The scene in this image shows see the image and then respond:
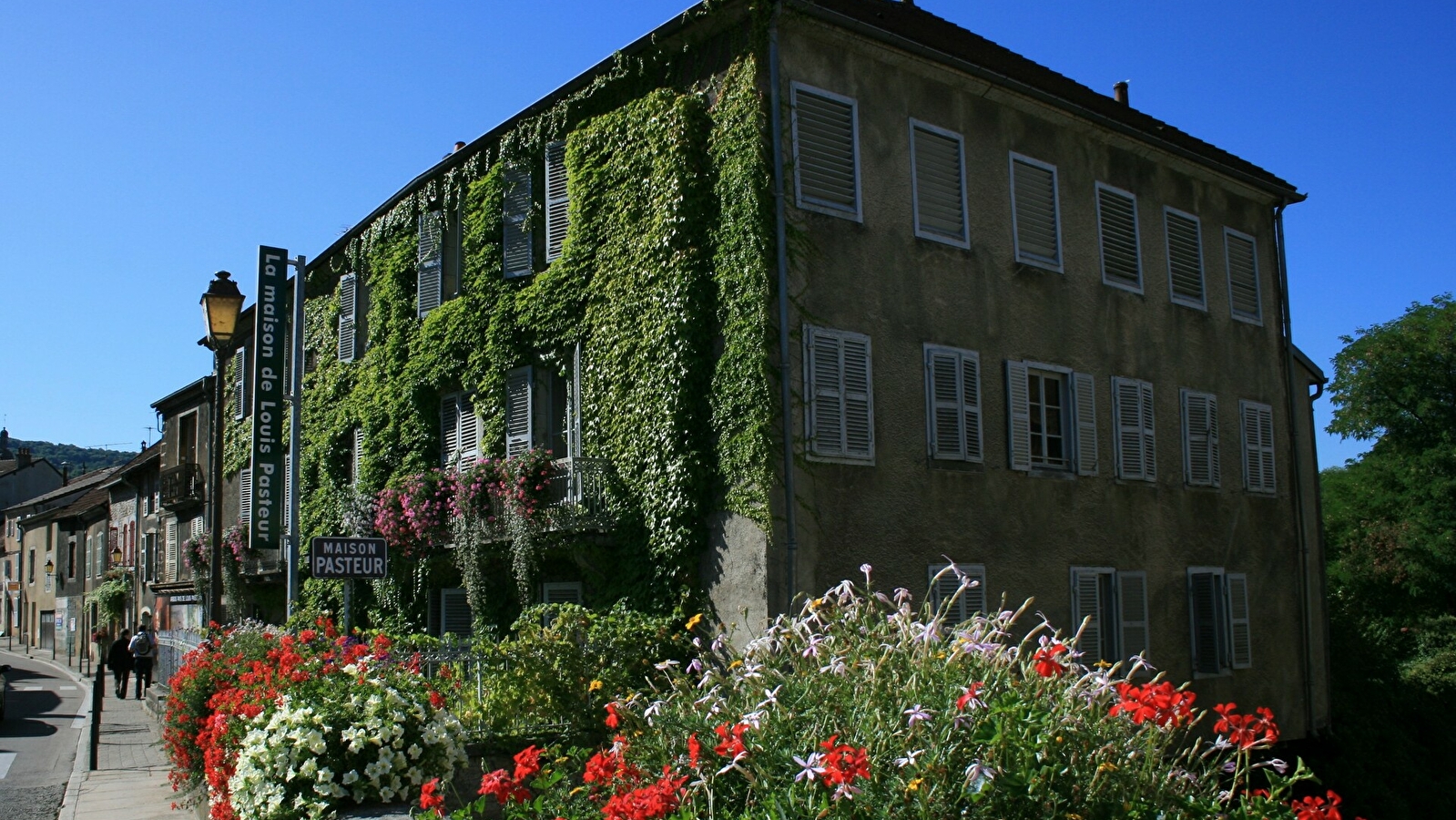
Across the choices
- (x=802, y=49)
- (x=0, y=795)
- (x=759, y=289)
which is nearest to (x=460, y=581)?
(x=0, y=795)

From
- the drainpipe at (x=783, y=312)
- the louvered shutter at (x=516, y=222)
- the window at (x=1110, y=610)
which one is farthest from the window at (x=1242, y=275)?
the louvered shutter at (x=516, y=222)

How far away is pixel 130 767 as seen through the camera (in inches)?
610

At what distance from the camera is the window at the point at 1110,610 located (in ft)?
51.6

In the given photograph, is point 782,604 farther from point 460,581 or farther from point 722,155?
point 460,581

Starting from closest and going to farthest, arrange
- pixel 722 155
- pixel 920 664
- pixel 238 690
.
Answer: pixel 920 664 → pixel 238 690 → pixel 722 155

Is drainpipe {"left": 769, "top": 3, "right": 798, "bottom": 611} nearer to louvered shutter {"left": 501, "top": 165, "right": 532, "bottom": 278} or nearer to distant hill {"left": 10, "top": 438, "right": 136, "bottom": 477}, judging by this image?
louvered shutter {"left": 501, "top": 165, "right": 532, "bottom": 278}

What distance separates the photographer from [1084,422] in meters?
16.1

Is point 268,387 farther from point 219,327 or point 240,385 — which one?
point 240,385

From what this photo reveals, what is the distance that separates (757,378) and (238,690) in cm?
550

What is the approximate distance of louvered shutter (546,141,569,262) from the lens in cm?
1588

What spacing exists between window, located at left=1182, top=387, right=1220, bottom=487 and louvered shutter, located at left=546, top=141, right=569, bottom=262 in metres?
8.77

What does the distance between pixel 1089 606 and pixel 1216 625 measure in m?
2.75

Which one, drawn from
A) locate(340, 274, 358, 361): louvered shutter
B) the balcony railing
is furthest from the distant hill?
locate(340, 274, 358, 361): louvered shutter

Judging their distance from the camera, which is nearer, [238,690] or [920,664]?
[920,664]
